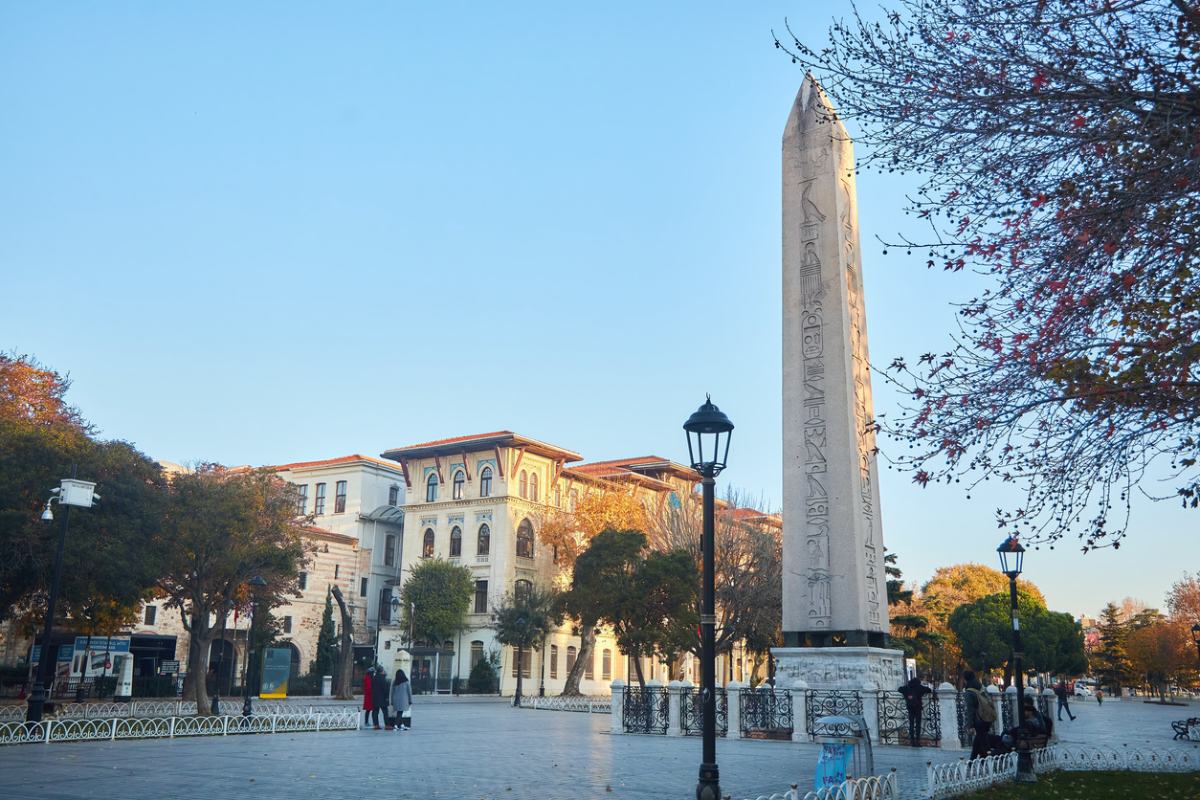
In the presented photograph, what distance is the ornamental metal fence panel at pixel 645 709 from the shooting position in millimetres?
22016

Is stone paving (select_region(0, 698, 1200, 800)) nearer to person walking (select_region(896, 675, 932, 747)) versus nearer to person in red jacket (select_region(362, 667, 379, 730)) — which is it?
person walking (select_region(896, 675, 932, 747))

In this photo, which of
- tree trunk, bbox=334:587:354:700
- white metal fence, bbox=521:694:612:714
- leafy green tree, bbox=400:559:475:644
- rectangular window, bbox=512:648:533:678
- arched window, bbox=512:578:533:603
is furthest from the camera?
rectangular window, bbox=512:648:533:678

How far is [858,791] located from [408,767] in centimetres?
689

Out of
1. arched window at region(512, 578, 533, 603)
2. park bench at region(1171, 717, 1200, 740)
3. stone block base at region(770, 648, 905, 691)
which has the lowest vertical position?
park bench at region(1171, 717, 1200, 740)

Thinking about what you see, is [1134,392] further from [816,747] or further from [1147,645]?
[1147,645]

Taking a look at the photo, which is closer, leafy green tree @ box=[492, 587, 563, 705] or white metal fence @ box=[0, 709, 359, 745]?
white metal fence @ box=[0, 709, 359, 745]

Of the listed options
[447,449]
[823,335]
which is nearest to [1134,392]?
[823,335]

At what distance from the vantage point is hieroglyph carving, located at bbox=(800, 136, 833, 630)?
17953mm

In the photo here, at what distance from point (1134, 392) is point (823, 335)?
11.0 metres

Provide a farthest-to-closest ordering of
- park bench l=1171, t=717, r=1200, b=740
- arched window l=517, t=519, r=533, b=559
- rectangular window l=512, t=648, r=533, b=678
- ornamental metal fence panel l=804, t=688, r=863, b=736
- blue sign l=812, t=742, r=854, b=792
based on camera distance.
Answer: arched window l=517, t=519, r=533, b=559, rectangular window l=512, t=648, r=533, b=678, park bench l=1171, t=717, r=1200, b=740, ornamental metal fence panel l=804, t=688, r=863, b=736, blue sign l=812, t=742, r=854, b=792

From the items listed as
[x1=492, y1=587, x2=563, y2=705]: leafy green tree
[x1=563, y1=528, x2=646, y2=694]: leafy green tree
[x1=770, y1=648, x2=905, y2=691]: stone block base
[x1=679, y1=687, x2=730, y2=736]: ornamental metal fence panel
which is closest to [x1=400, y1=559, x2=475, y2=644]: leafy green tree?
[x1=492, y1=587, x2=563, y2=705]: leafy green tree

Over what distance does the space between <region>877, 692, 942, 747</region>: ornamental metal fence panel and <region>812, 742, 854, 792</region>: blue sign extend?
31.7 ft

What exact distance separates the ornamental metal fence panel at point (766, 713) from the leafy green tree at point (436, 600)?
3630cm

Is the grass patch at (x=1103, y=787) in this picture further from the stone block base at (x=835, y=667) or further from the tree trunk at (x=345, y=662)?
the tree trunk at (x=345, y=662)
